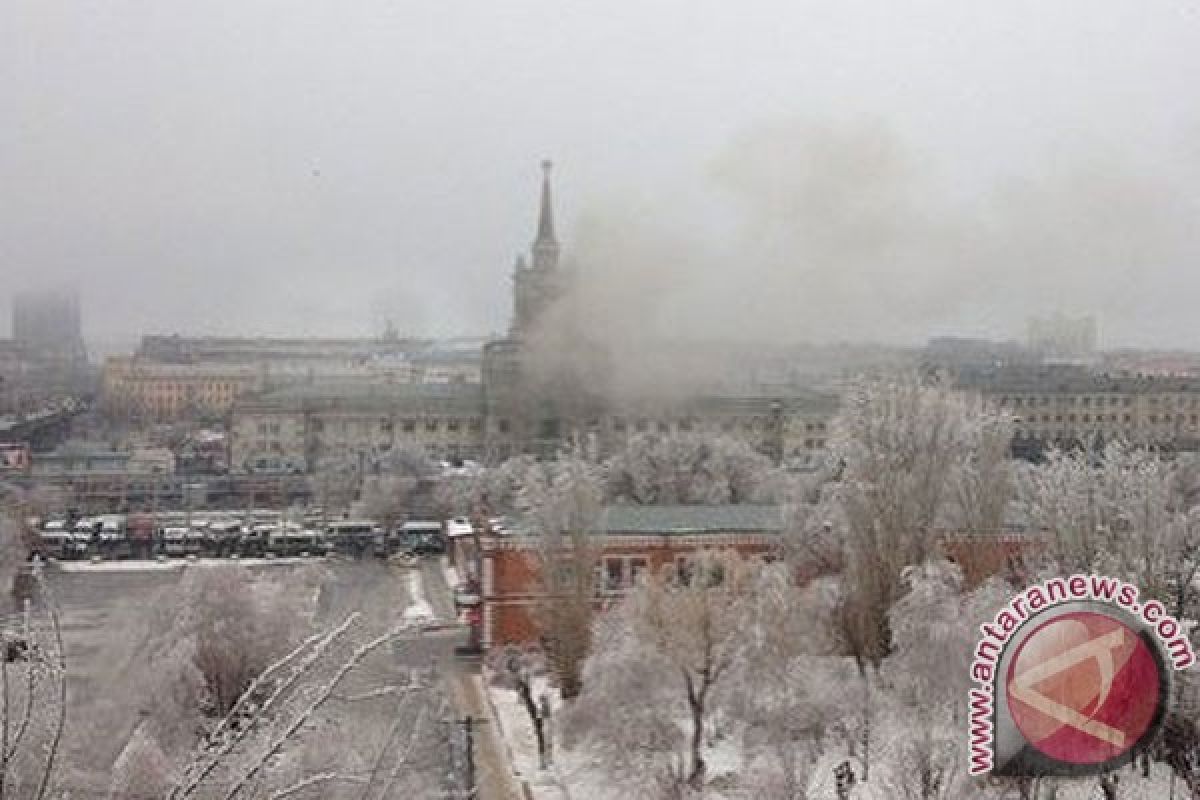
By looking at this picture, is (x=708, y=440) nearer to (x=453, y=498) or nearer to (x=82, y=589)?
(x=453, y=498)

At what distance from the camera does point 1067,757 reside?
7582mm

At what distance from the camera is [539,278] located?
41.8 metres

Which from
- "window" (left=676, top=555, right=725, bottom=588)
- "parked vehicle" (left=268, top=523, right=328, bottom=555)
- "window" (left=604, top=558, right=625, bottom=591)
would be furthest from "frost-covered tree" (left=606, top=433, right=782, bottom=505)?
"window" (left=676, top=555, right=725, bottom=588)

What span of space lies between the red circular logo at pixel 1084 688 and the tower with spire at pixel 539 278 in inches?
1283

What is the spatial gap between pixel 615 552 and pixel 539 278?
88.3 feet

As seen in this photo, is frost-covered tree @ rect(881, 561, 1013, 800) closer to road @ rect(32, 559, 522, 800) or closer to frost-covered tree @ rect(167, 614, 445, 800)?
frost-covered tree @ rect(167, 614, 445, 800)

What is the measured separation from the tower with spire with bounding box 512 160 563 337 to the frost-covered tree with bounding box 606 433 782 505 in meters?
15.6

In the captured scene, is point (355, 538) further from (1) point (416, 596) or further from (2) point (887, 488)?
(2) point (887, 488)

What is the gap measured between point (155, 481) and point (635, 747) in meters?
24.4

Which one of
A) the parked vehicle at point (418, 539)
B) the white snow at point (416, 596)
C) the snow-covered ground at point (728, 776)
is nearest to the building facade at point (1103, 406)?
the parked vehicle at point (418, 539)

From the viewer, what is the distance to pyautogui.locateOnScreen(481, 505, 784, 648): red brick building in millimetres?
15086

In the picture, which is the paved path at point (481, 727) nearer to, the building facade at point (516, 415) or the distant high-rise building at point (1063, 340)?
the building facade at point (516, 415)

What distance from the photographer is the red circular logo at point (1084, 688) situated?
7.11 m

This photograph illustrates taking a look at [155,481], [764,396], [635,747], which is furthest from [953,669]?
[764,396]
